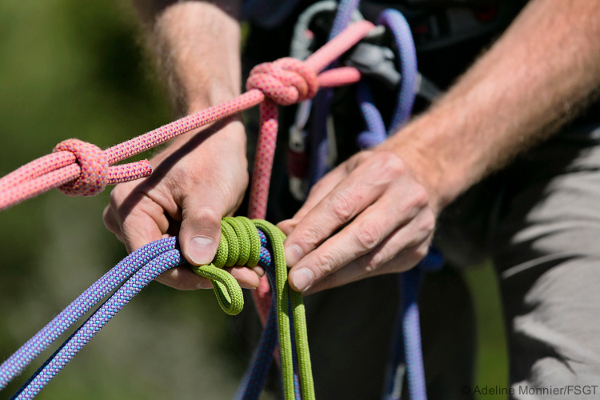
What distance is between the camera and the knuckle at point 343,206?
1.92 feet

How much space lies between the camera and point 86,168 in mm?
488

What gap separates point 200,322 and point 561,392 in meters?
1.93

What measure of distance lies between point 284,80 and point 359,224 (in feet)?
0.72

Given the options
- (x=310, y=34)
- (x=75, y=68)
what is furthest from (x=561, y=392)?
(x=75, y=68)

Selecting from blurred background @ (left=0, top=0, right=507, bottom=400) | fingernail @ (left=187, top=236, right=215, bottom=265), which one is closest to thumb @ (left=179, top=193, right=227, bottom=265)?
fingernail @ (left=187, top=236, right=215, bottom=265)

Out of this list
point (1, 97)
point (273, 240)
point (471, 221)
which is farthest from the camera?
point (1, 97)

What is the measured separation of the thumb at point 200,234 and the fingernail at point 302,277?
0.29 ft

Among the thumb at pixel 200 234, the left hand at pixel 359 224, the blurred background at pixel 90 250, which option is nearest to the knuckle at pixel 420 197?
the left hand at pixel 359 224

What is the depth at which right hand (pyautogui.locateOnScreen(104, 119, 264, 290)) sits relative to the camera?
1.82 ft

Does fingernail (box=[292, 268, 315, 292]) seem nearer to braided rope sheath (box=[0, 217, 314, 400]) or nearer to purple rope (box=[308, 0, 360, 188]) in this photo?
braided rope sheath (box=[0, 217, 314, 400])

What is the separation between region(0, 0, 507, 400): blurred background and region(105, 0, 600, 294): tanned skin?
1.48 metres

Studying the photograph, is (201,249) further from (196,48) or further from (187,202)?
(196,48)

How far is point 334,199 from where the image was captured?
0.59 m

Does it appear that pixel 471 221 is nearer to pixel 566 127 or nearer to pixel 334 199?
pixel 566 127
